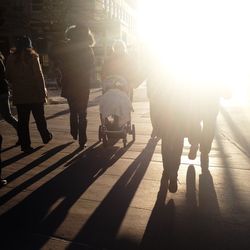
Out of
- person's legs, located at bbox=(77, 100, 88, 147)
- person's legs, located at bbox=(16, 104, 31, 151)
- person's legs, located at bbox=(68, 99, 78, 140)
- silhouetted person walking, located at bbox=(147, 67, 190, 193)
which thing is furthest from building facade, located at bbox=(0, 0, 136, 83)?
silhouetted person walking, located at bbox=(147, 67, 190, 193)

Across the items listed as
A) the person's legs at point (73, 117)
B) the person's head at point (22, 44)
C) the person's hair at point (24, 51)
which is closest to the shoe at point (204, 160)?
the person's legs at point (73, 117)

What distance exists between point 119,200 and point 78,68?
10.4 feet

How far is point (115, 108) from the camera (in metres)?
7.37

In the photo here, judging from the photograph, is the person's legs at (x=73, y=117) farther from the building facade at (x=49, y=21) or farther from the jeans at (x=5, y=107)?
the building facade at (x=49, y=21)

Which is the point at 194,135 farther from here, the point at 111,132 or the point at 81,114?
the point at 81,114

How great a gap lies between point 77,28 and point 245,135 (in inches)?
153

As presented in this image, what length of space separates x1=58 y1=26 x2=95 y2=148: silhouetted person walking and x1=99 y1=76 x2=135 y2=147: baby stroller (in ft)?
1.13

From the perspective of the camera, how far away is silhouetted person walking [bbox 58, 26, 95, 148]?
7195 mm

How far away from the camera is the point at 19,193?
16.4ft

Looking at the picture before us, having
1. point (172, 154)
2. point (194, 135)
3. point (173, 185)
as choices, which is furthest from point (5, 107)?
point (173, 185)

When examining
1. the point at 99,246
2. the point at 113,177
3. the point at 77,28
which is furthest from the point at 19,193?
the point at 77,28

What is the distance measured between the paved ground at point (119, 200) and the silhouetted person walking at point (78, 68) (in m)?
0.73

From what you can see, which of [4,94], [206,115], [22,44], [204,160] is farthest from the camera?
[4,94]

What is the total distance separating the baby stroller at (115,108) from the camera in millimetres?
7367
